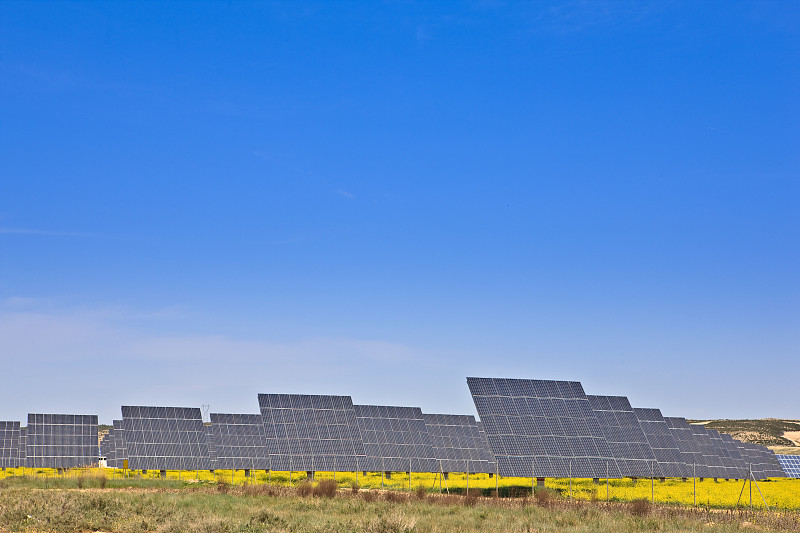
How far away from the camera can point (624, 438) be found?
4191 cm

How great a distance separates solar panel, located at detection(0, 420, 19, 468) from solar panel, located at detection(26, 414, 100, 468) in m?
5.63

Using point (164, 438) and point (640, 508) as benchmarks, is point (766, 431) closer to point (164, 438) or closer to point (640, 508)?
point (164, 438)

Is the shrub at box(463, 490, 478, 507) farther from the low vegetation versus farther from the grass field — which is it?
the low vegetation

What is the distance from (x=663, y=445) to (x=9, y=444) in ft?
185

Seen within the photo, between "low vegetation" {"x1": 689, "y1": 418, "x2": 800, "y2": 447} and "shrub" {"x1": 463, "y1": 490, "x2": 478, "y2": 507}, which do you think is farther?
"low vegetation" {"x1": 689, "y1": 418, "x2": 800, "y2": 447}

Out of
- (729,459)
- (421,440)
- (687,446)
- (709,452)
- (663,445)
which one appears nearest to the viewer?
(663,445)


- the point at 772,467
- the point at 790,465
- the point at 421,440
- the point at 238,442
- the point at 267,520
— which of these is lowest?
the point at 790,465

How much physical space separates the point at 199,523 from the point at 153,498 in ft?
28.6

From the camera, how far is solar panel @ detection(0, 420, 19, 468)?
214 feet

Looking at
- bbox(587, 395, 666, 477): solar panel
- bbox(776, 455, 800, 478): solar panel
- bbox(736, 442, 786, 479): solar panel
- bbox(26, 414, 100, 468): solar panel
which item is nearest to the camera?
bbox(587, 395, 666, 477): solar panel

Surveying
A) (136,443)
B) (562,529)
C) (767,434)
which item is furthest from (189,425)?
(767,434)

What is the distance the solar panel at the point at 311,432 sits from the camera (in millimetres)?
40375

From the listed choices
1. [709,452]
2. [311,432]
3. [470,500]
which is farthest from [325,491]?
[709,452]

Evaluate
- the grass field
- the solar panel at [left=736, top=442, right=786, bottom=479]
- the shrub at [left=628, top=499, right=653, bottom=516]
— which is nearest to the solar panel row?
the grass field
